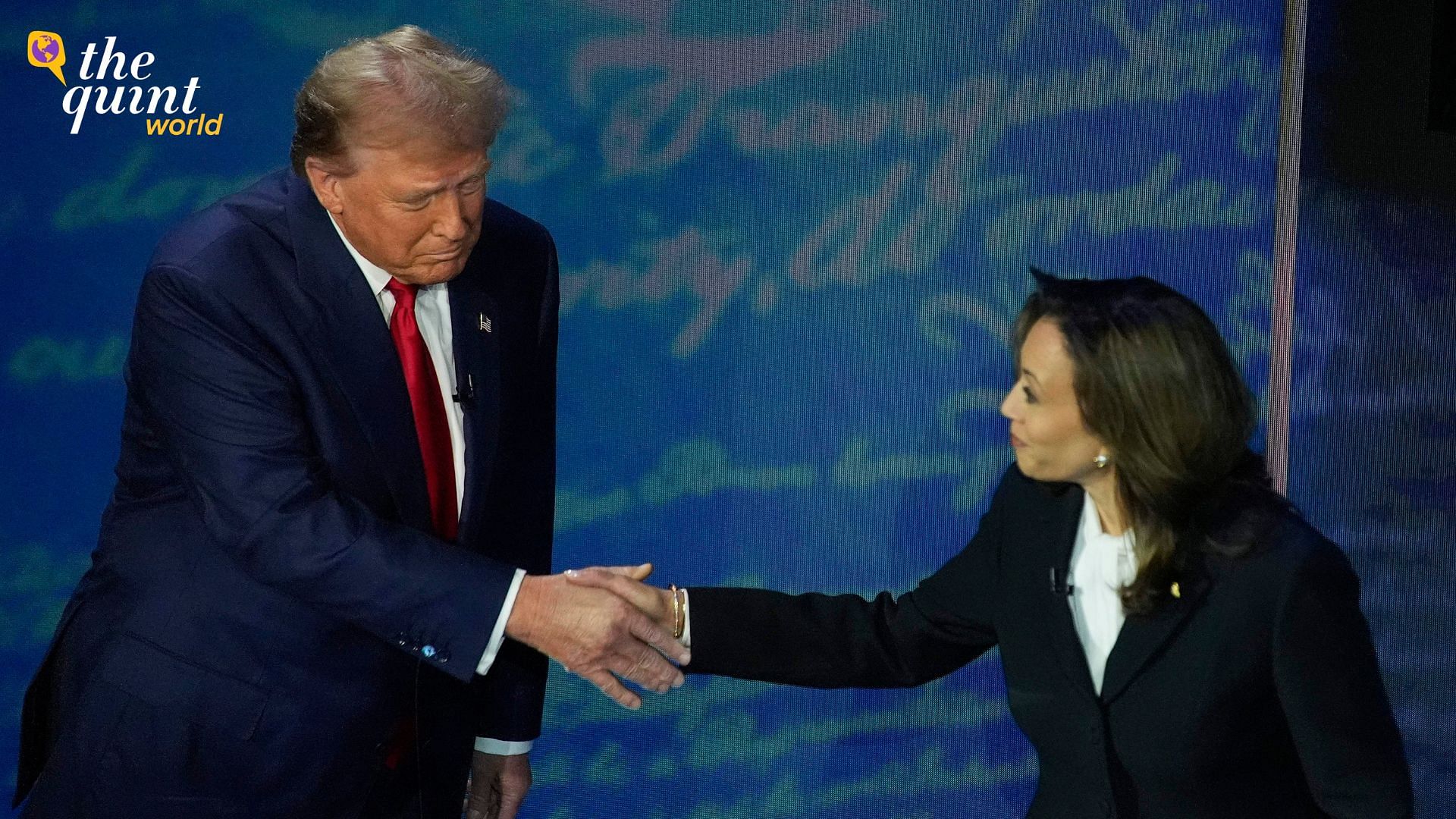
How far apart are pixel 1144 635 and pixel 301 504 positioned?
3.97 feet

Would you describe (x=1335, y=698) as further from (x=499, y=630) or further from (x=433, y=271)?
(x=433, y=271)

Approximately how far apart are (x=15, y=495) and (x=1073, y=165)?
228 cm

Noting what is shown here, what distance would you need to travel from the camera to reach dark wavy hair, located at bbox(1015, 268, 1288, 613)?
2.01 m

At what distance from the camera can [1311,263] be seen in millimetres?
3531

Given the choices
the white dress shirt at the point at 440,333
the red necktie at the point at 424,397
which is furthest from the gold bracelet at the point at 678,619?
the red necktie at the point at 424,397

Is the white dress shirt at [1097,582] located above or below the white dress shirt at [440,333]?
below

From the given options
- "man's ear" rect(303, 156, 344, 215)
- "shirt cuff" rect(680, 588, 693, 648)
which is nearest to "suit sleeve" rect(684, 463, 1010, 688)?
"shirt cuff" rect(680, 588, 693, 648)

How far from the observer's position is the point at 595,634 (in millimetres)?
2359

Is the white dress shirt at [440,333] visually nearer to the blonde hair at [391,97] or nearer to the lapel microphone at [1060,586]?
the blonde hair at [391,97]

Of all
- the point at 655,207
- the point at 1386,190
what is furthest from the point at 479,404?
the point at 1386,190

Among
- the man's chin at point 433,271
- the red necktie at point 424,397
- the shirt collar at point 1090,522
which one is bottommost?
the shirt collar at point 1090,522

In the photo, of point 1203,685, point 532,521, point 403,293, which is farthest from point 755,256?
point 1203,685

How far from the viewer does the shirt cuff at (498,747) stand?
8.43 ft

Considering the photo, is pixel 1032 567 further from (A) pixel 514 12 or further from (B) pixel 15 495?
(B) pixel 15 495
